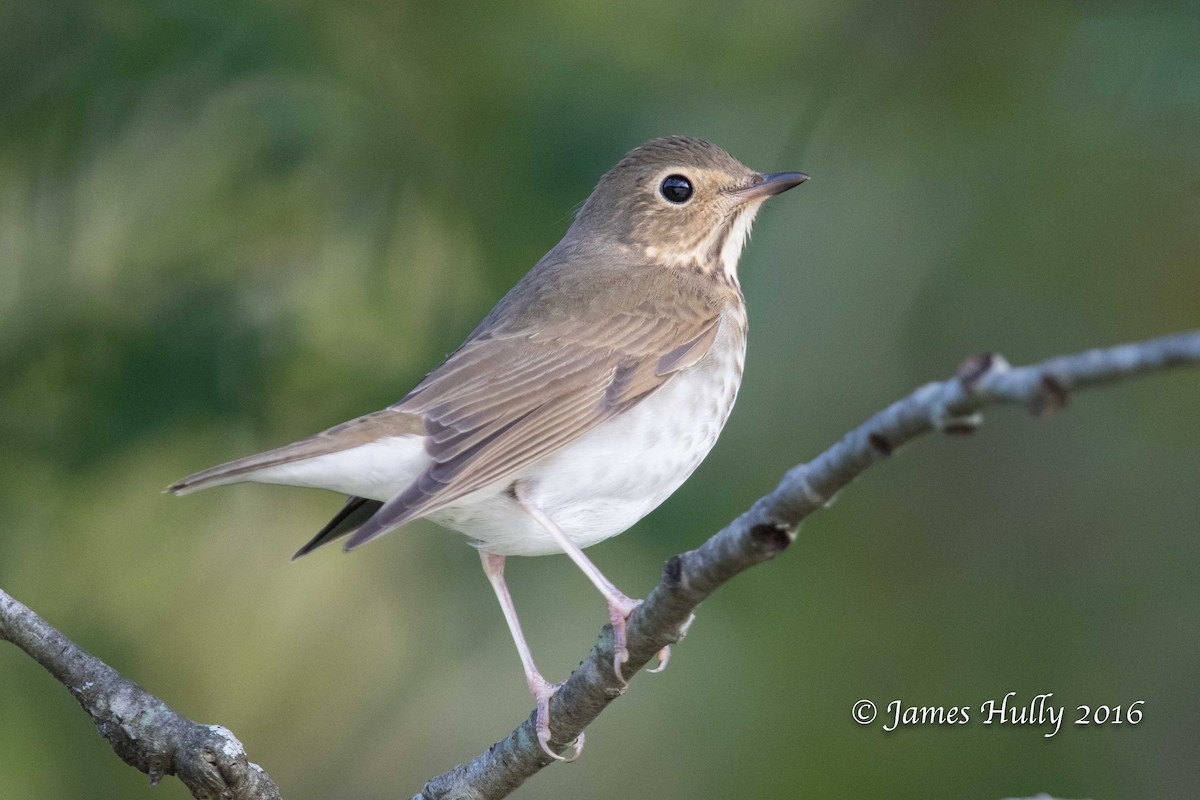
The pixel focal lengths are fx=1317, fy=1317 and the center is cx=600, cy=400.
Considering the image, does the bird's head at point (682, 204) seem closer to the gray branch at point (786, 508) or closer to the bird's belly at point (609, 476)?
the bird's belly at point (609, 476)

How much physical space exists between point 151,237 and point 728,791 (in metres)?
3.13

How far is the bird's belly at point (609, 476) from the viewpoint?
4383 mm

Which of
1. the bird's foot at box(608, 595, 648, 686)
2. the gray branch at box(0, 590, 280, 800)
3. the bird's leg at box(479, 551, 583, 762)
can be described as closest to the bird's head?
the bird's leg at box(479, 551, 583, 762)

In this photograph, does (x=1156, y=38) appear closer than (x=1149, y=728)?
Yes

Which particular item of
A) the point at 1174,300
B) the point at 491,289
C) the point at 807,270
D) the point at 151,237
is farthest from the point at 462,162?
the point at 1174,300

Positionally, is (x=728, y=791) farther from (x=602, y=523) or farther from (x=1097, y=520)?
(x=1097, y=520)

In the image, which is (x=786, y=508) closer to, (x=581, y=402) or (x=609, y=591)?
(x=609, y=591)

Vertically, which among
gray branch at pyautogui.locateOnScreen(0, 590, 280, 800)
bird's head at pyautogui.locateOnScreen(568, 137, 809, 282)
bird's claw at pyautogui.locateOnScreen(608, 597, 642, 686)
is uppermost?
bird's head at pyautogui.locateOnScreen(568, 137, 809, 282)

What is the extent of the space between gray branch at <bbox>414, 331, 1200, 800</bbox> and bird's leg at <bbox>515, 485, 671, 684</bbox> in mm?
36

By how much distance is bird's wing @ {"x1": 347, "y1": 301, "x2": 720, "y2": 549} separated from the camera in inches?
159

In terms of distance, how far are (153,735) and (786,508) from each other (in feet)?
6.65

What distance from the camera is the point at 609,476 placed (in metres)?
4.38

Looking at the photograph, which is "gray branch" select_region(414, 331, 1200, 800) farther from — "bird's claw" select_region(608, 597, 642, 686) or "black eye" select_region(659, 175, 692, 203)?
"black eye" select_region(659, 175, 692, 203)

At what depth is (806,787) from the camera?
5.09 meters
